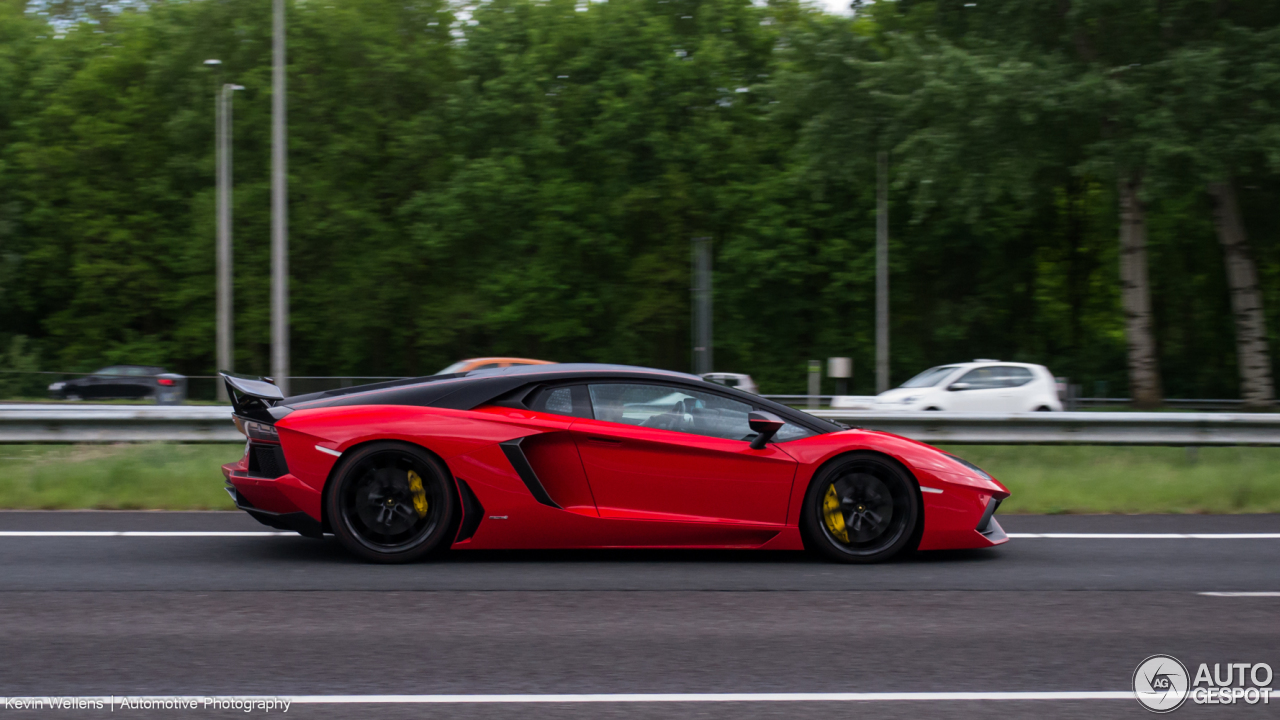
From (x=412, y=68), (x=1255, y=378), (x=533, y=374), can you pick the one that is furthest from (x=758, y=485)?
(x=412, y=68)

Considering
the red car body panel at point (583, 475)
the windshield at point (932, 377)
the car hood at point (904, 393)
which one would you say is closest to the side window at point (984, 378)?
the windshield at point (932, 377)

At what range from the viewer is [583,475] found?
6.36 m

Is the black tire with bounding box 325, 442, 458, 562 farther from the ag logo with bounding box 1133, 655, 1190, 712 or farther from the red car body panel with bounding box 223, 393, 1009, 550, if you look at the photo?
the ag logo with bounding box 1133, 655, 1190, 712

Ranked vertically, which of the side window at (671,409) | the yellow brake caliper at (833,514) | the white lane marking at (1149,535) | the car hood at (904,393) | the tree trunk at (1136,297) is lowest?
the white lane marking at (1149,535)

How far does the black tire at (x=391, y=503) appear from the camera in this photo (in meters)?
6.29

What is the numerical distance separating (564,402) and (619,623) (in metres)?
1.69

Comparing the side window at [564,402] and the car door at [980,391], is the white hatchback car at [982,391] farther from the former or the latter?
the side window at [564,402]

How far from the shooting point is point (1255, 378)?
82.6 feet

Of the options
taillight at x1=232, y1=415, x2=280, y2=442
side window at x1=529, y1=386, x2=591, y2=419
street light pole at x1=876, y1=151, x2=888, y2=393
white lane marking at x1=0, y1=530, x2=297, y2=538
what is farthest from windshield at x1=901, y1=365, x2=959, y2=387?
taillight at x1=232, y1=415, x2=280, y2=442

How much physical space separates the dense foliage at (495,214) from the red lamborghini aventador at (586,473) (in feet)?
80.0

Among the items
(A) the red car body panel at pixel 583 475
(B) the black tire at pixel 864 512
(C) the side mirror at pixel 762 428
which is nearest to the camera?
(A) the red car body panel at pixel 583 475

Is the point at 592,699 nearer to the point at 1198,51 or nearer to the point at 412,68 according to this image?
the point at 1198,51

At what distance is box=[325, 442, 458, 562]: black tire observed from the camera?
6289 millimetres

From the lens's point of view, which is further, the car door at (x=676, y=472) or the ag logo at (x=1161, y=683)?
the car door at (x=676, y=472)
